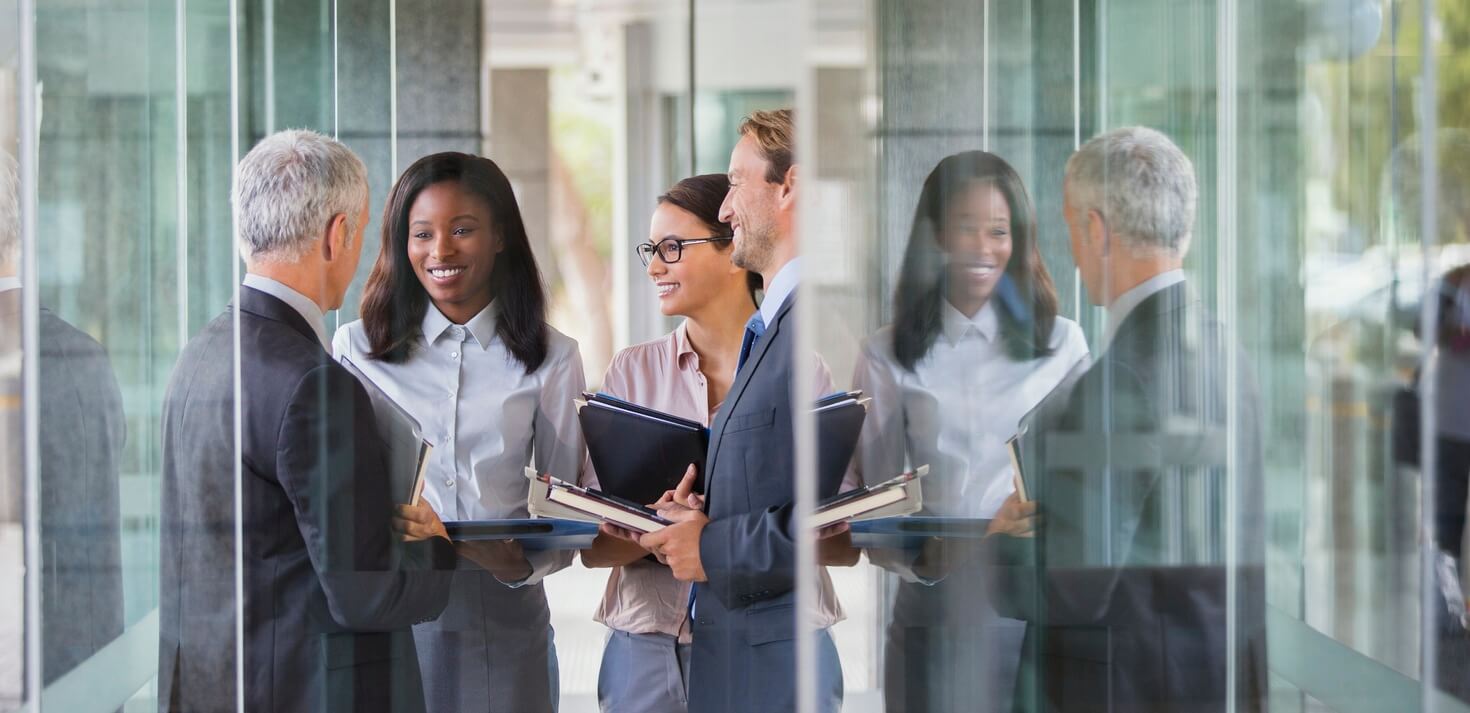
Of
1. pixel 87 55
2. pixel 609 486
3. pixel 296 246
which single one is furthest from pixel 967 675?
pixel 87 55

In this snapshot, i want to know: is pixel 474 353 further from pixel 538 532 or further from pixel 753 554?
pixel 753 554

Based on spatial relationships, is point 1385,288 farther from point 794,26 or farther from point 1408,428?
point 794,26

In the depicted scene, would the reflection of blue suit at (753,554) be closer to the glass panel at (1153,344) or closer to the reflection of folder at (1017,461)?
the glass panel at (1153,344)

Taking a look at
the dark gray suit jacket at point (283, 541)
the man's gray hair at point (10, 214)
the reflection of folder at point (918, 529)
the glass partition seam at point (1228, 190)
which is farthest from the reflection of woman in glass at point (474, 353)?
the glass partition seam at point (1228, 190)

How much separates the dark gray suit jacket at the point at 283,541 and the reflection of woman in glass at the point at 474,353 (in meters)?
0.10

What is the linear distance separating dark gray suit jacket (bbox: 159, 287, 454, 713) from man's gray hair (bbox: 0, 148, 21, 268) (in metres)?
0.39

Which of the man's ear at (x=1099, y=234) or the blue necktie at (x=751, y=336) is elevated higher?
the man's ear at (x=1099, y=234)

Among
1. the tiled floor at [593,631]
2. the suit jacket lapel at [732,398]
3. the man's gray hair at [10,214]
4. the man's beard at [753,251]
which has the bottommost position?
the tiled floor at [593,631]

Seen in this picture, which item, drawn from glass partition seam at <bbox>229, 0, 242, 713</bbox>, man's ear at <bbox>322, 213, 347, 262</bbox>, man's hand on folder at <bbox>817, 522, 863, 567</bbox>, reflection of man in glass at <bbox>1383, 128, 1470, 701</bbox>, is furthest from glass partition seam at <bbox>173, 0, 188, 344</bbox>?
reflection of man in glass at <bbox>1383, 128, 1470, 701</bbox>

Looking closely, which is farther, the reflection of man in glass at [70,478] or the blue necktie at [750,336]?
the reflection of man in glass at [70,478]

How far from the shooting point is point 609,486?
233 cm

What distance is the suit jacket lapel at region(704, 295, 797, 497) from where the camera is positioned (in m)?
2.32

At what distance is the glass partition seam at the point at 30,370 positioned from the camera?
7.91 ft

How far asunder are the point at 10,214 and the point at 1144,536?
2342 millimetres
